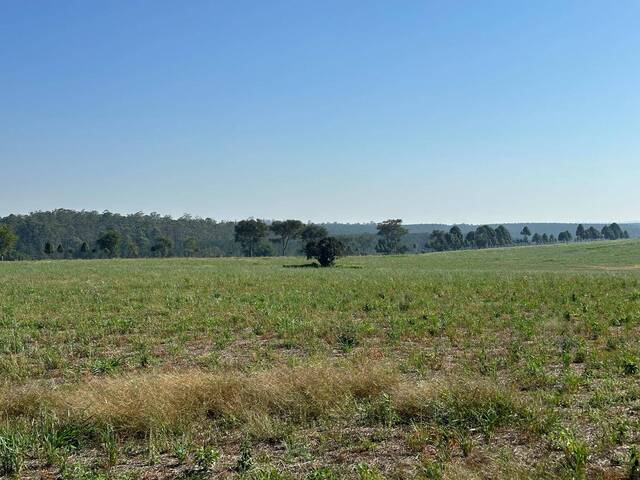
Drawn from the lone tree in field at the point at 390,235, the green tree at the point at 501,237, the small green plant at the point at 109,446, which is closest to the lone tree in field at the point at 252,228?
the lone tree in field at the point at 390,235

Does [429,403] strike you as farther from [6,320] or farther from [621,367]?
[6,320]

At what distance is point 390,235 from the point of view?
16962 cm

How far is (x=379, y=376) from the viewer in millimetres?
8305

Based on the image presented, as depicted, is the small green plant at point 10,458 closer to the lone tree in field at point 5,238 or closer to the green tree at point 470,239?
the lone tree in field at point 5,238

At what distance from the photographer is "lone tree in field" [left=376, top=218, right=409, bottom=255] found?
165 m

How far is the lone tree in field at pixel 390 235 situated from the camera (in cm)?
16525

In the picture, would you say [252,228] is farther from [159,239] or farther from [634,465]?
[634,465]

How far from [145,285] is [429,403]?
2535cm

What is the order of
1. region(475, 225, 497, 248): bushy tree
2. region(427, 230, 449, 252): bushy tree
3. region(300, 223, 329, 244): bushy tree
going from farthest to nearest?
region(475, 225, 497, 248): bushy tree < region(427, 230, 449, 252): bushy tree < region(300, 223, 329, 244): bushy tree

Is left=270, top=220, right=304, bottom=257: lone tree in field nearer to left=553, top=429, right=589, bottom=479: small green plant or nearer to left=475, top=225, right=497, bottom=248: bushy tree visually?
left=475, top=225, right=497, bottom=248: bushy tree

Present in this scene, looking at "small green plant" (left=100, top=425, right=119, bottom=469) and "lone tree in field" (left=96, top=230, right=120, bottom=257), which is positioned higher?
"lone tree in field" (left=96, top=230, right=120, bottom=257)

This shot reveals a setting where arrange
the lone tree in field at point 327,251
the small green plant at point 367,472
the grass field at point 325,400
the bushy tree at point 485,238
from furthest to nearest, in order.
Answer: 1. the bushy tree at point 485,238
2. the lone tree in field at point 327,251
3. the grass field at point 325,400
4. the small green plant at point 367,472

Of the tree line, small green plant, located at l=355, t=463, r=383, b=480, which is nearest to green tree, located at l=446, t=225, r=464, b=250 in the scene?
the tree line

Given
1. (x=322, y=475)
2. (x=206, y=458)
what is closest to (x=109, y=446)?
(x=206, y=458)
